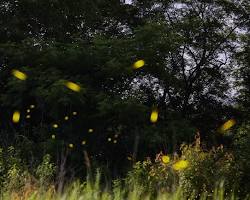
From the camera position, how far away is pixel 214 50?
876 inches

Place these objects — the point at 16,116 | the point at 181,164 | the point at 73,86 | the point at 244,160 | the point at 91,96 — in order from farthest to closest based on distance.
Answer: the point at 16,116, the point at 91,96, the point at 73,86, the point at 244,160, the point at 181,164

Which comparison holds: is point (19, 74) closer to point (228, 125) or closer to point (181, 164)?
point (181, 164)

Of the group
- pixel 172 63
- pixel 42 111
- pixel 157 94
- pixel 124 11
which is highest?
pixel 124 11

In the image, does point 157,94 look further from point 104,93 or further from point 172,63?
point 104,93

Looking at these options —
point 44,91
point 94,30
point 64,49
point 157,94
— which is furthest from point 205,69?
point 44,91

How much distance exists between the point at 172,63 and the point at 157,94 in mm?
2162

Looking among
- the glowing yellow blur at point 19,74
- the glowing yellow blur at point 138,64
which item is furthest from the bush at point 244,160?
the glowing yellow blur at point 19,74

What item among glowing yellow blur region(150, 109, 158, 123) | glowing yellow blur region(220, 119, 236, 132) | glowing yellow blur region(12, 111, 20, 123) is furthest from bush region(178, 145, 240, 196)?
glowing yellow blur region(220, 119, 236, 132)

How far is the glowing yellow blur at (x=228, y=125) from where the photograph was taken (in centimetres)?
2046

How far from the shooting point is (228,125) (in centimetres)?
2114

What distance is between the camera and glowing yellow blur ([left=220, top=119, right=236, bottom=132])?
20.5 metres

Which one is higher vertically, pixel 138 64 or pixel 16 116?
pixel 138 64

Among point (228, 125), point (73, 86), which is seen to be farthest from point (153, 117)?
point (228, 125)

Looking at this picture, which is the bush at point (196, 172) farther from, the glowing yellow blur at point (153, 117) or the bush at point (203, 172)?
the glowing yellow blur at point (153, 117)
